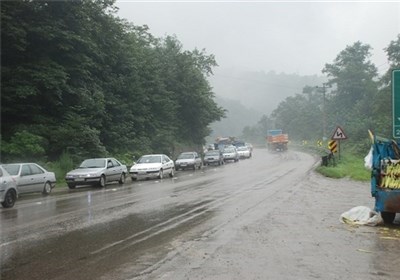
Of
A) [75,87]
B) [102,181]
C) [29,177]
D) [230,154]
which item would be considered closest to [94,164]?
[102,181]

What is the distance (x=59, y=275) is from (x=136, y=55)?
4290cm

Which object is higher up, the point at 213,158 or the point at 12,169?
the point at 12,169

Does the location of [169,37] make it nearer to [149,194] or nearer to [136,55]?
[136,55]

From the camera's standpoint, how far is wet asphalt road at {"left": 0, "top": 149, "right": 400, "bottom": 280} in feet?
22.8

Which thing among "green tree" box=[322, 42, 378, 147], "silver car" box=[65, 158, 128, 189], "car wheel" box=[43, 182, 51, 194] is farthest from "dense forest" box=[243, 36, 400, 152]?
"car wheel" box=[43, 182, 51, 194]

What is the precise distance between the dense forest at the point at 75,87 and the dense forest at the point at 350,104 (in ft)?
75.9

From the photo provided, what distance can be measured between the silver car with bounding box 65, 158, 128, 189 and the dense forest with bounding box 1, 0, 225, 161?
4.52m

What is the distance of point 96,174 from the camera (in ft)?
79.3

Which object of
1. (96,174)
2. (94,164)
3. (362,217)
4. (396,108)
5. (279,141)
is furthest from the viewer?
(279,141)

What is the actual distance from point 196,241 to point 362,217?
4.34 metres

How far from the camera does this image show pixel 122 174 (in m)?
27.0

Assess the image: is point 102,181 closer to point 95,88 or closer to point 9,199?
point 9,199

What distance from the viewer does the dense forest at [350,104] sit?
59.3 meters

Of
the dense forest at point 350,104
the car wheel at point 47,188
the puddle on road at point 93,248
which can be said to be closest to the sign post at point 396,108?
the puddle on road at point 93,248
